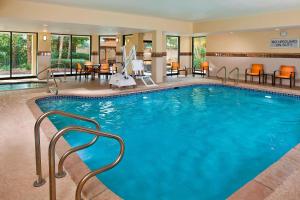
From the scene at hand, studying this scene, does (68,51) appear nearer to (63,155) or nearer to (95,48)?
(95,48)

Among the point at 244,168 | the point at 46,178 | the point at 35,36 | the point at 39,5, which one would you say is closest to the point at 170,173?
the point at 244,168

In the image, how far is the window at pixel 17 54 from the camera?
43.2 feet

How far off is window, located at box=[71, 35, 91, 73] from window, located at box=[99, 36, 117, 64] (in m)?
0.84

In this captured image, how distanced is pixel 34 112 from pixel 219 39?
1041 centimetres

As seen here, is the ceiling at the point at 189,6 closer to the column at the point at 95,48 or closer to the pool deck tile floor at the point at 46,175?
the pool deck tile floor at the point at 46,175

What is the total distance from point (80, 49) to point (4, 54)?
403cm

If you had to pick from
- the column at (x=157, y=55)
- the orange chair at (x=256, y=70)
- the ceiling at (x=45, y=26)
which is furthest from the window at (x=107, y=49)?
the orange chair at (x=256, y=70)

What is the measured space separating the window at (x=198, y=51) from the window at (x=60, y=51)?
7131 millimetres

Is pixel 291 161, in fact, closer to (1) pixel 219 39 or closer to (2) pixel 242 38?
(2) pixel 242 38

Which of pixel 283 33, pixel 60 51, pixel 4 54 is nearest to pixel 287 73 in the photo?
pixel 283 33

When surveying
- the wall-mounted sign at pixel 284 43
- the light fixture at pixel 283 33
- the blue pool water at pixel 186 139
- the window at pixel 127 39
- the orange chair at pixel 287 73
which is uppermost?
the window at pixel 127 39

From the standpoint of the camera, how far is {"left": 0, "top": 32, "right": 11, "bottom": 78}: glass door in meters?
13.1

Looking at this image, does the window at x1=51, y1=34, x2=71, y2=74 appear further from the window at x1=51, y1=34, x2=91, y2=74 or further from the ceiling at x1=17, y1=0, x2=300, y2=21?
the ceiling at x1=17, y1=0, x2=300, y2=21

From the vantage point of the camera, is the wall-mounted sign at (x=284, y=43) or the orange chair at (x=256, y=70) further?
the orange chair at (x=256, y=70)
